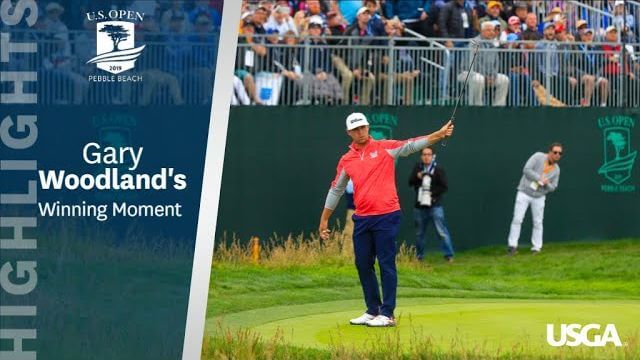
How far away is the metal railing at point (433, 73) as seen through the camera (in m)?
26.9

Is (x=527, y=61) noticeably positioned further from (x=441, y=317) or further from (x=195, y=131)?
(x=195, y=131)

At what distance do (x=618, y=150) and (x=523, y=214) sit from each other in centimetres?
225

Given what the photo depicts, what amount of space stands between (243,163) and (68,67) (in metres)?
15.0

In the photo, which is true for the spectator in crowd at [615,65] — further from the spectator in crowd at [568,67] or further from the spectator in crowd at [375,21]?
the spectator in crowd at [375,21]

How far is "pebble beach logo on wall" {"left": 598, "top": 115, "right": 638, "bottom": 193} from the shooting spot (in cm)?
2834

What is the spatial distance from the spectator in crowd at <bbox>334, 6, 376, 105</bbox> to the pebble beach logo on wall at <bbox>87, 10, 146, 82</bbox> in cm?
1533

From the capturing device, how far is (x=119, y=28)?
38.5 ft

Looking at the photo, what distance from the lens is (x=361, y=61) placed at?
27.1 metres

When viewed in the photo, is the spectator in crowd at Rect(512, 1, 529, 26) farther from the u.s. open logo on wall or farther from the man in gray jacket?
the u.s. open logo on wall

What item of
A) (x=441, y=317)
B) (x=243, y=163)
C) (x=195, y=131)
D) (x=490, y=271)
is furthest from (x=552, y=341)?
(x=243, y=163)

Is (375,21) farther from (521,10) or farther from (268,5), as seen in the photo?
(521,10)

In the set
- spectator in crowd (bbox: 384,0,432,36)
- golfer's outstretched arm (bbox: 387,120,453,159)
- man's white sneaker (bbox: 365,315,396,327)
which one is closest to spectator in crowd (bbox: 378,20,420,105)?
spectator in crowd (bbox: 384,0,432,36)

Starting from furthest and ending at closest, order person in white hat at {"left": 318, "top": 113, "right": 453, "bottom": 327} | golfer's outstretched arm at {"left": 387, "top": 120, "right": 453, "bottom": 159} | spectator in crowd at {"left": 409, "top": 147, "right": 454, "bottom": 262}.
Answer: spectator in crowd at {"left": 409, "top": 147, "right": 454, "bottom": 262} → person in white hat at {"left": 318, "top": 113, "right": 453, "bottom": 327} → golfer's outstretched arm at {"left": 387, "top": 120, "right": 453, "bottom": 159}

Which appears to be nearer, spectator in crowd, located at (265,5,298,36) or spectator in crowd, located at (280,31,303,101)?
spectator in crowd, located at (280,31,303,101)
